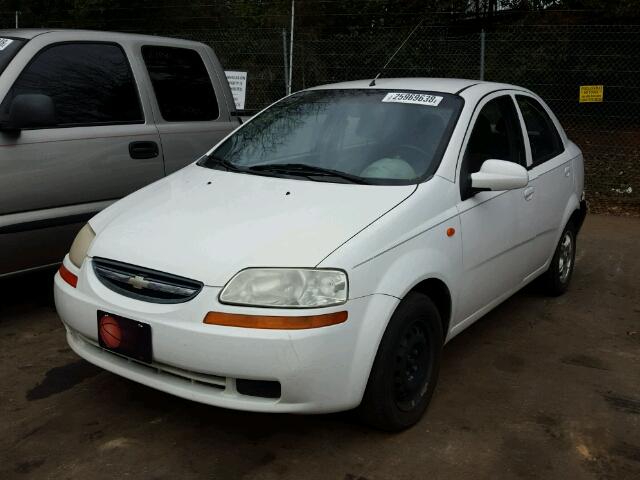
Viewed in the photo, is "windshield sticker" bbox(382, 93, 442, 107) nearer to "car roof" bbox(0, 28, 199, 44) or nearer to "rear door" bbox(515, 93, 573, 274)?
"rear door" bbox(515, 93, 573, 274)

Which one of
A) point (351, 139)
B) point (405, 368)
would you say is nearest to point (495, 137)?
point (351, 139)

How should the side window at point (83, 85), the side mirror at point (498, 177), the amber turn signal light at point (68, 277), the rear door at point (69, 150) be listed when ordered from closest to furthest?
1. the amber turn signal light at point (68, 277)
2. the side mirror at point (498, 177)
3. the rear door at point (69, 150)
4. the side window at point (83, 85)

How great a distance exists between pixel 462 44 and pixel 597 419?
7.93m

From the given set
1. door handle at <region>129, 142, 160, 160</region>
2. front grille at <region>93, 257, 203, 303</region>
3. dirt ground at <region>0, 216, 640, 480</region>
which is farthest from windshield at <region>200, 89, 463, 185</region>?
dirt ground at <region>0, 216, 640, 480</region>

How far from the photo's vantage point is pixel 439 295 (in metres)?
3.40

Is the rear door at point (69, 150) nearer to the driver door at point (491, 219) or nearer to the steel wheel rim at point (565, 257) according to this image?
the driver door at point (491, 219)

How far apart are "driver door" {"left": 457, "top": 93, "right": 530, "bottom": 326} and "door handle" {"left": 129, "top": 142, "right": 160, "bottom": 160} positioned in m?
2.25

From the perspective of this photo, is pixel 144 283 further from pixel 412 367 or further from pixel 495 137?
pixel 495 137

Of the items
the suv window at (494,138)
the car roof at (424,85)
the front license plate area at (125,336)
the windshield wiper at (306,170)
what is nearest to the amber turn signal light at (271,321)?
the front license plate area at (125,336)

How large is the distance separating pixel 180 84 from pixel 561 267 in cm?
312

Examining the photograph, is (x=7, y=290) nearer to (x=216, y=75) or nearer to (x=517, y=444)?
(x=216, y=75)

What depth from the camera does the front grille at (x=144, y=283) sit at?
2.80 m

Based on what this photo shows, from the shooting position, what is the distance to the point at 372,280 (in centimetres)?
285

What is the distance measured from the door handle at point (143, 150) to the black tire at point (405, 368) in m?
2.48
